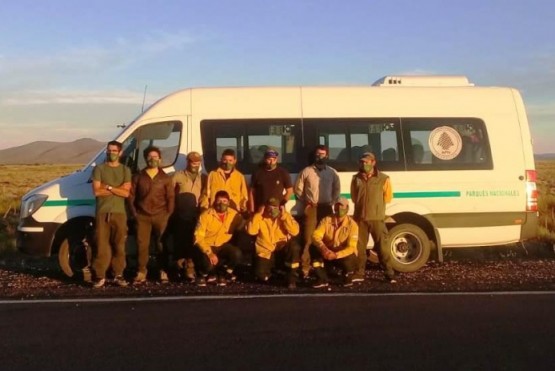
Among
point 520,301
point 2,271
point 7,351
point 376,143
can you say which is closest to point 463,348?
point 520,301

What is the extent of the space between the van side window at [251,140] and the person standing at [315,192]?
0.48 m

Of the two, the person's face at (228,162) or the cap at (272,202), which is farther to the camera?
the person's face at (228,162)

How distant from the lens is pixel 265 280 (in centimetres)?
937

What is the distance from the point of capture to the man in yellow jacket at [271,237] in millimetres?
9266

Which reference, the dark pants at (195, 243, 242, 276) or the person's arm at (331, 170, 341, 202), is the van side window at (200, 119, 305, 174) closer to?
the person's arm at (331, 170, 341, 202)

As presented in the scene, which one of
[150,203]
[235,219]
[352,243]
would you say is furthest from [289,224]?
[150,203]

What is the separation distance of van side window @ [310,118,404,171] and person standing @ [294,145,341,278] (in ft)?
1.15

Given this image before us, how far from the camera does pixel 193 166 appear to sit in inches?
370

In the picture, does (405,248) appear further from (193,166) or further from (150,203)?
(150,203)

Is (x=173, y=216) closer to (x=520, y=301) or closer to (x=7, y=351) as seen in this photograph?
(x=7, y=351)

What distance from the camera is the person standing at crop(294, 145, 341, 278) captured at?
30.9 ft

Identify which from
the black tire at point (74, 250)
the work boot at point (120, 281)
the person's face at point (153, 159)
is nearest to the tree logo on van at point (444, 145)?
the person's face at point (153, 159)

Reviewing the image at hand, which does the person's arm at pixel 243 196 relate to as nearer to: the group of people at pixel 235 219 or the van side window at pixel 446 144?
the group of people at pixel 235 219

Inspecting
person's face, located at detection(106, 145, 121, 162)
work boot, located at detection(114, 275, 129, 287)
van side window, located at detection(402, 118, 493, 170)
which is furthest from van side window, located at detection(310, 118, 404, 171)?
work boot, located at detection(114, 275, 129, 287)
